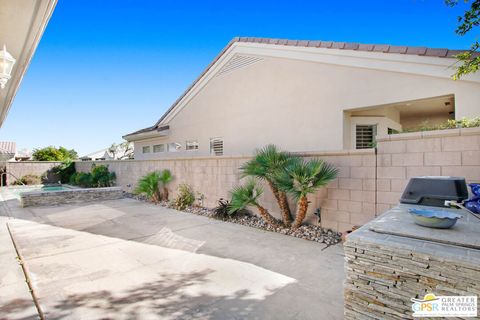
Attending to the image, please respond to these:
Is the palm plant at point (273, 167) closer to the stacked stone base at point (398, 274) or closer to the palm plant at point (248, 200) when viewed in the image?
the palm plant at point (248, 200)

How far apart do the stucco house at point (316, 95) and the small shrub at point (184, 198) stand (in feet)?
9.25

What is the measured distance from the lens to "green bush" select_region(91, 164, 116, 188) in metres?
18.3

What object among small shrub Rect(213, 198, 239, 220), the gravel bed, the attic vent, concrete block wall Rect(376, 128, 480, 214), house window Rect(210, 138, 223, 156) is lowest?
the gravel bed

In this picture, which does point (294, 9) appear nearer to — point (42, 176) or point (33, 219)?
point (33, 219)

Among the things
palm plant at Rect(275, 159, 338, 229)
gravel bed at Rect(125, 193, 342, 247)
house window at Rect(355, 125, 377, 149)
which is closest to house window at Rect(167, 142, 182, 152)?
gravel bed at Rect(125, 193, 342, 247)

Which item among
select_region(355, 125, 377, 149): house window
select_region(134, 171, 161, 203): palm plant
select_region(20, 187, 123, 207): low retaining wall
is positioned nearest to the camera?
select_region(355, 125, 377, 149): house window

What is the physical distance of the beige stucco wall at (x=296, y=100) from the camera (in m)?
7.55

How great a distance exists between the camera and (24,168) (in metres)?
23.7

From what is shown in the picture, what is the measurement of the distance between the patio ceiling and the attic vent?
29.5 feet

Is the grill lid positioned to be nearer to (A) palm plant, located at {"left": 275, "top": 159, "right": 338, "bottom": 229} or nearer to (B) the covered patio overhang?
(A) palm plant, located at {"left": 275, "top": 159, "right": 338, "bottom": 229}

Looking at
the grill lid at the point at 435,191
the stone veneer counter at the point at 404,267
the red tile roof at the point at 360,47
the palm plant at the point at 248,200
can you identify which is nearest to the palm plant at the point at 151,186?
the palm plant at the point at 248,200

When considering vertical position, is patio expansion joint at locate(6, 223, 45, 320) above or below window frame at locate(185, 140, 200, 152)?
below

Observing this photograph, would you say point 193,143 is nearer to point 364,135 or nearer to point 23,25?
point 364,135

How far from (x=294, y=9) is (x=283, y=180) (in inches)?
349
